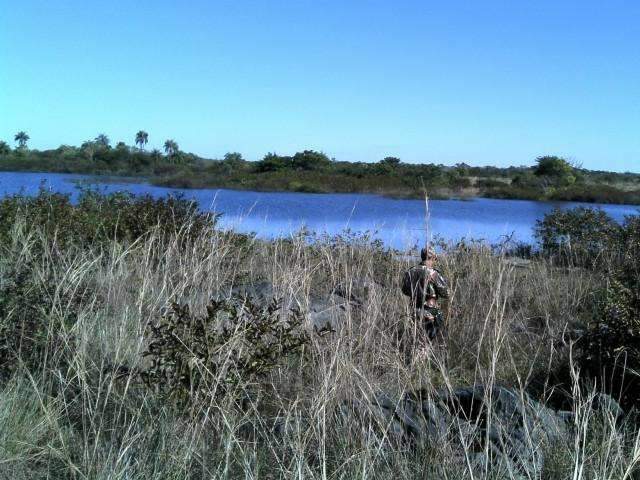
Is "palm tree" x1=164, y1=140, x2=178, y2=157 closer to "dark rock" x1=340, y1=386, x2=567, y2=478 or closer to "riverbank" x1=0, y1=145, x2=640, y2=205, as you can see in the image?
Answer: "riverbank" x1=0, y1=145, x2=640, y2=205

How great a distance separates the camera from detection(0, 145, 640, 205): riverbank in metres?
37.1

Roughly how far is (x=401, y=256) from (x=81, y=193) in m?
5.96

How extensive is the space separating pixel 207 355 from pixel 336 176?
1442 inches

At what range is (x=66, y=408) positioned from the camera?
4.34 metres

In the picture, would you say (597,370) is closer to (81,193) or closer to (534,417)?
(534,417)

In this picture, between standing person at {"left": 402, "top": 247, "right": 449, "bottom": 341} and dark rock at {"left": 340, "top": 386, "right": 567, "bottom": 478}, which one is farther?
standing person at {"left": 402, "top": 247, "right": 449, "bottom": 341}

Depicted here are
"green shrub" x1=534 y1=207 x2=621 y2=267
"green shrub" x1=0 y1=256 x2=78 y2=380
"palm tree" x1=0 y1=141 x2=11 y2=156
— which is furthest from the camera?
"palm tree" x1=0 y1=141 x2=11 y2=156

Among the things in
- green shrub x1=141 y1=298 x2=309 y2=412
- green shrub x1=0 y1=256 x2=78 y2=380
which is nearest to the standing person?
green shrub x1=141 y1=298 x2=309 y2=412

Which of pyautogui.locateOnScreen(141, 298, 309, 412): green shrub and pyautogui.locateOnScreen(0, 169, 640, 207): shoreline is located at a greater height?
pyautogui.locateOnScreen(141, 298, 309, 412): green shrub

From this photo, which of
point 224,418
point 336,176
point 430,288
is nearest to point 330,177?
point 336,176

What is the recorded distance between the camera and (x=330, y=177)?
40500mm

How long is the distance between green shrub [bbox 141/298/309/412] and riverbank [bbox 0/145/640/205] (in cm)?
2689

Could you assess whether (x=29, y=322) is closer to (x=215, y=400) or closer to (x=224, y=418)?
(x=215, y=400)

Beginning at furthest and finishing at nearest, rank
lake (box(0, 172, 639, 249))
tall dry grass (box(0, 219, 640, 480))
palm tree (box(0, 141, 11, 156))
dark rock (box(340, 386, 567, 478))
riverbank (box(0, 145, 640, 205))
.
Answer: palm tree (box(0, 141, 11, 156)) < riverbank (box(0, 145, 640, 205)) < lake (box(0, 172, 639, 249)) < dark rock (box(340, 386, 567, 478)) < tall dry grass (box(0, 219, 640, 480))
